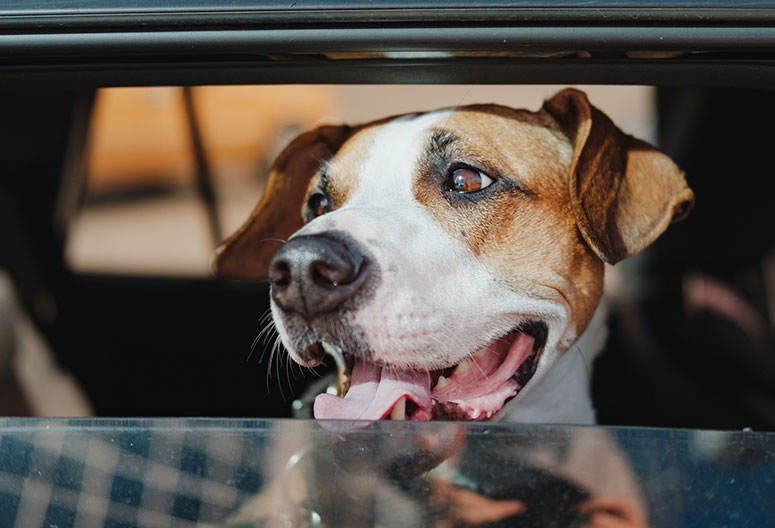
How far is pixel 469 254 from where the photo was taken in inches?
69.4

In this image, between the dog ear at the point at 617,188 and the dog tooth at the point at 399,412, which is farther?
the dog ear at the point at 617,188

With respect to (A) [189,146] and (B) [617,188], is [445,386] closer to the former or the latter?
(B) [617,188]

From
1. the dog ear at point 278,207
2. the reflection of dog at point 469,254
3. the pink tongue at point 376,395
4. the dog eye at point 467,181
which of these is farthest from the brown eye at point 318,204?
the pink tongue at point 376,395

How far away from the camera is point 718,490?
1.07 m

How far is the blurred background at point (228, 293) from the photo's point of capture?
330cm

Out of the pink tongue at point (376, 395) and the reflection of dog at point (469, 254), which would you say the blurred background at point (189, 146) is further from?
the pink tongue at point (376, 395)

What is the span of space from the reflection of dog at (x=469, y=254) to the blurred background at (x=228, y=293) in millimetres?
681

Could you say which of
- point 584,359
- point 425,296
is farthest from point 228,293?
point 425,296

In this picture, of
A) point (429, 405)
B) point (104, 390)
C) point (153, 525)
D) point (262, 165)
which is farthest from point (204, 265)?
point (153, 525)

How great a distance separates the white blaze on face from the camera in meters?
1.56

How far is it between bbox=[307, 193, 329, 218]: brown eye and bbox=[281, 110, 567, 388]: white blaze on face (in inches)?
9.3

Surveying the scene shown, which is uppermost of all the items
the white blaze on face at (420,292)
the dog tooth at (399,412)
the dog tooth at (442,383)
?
the white blaze on face at (420,292)

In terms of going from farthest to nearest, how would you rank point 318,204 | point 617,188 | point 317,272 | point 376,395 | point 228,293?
1. point 228,293
2. point 318,204
3. point 617,188
4. point 376,395
5. point 317,272

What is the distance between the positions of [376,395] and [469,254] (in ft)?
1.17
